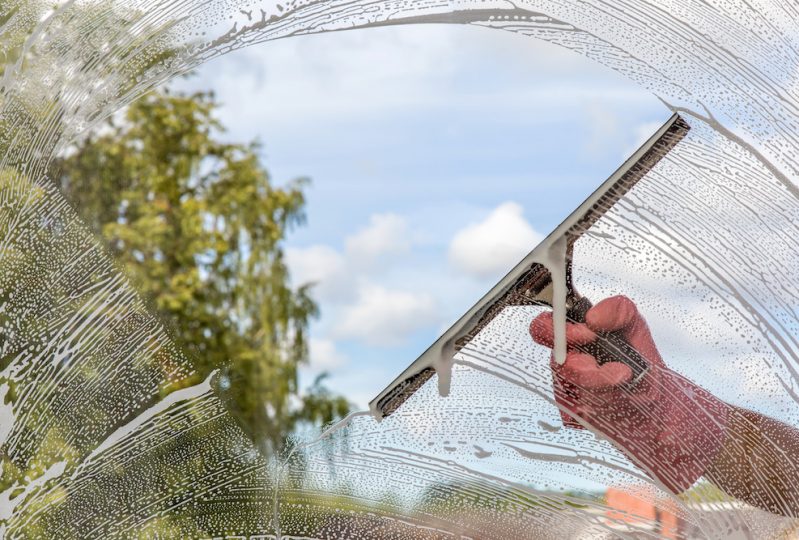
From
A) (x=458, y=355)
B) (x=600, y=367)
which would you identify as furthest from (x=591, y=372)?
(x=458, y=355)

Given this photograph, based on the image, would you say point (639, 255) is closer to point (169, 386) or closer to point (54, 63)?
point (169, 386)

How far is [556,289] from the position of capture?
708 mm

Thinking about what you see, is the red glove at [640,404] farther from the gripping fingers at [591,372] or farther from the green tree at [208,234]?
the green tree at [208,234]

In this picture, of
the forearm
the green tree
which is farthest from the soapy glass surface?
the green tree

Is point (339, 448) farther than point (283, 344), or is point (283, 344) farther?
point (283, 344)

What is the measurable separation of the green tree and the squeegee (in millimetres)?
371

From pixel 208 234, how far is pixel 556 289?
77cm

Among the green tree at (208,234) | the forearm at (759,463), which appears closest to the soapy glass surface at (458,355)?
the forearm at (759,463)

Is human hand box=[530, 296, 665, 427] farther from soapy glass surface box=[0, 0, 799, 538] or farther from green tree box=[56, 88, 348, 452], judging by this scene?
green tree box=[56, 88, 348, 452]

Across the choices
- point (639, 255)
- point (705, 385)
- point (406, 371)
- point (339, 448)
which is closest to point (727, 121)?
point (639, 255)

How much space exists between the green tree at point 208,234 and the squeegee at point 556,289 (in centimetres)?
37

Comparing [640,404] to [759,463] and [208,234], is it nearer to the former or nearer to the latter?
[759,463]

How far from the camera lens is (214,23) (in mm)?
778

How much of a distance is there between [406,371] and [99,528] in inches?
14.4
